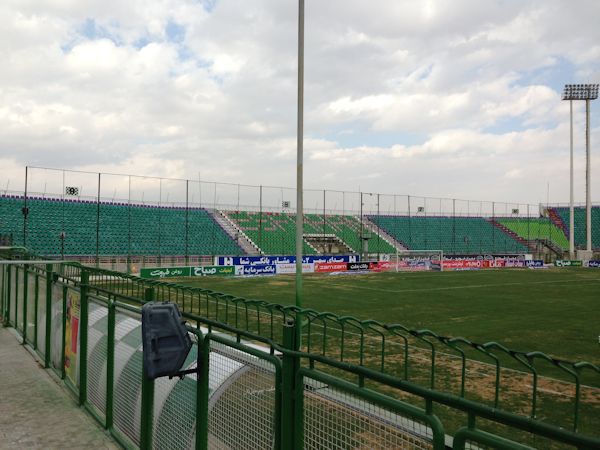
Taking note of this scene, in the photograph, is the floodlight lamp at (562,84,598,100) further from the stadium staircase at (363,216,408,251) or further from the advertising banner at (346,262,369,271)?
the advertising banner at (346,262,369,271)

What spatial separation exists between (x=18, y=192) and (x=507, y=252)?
63502mm

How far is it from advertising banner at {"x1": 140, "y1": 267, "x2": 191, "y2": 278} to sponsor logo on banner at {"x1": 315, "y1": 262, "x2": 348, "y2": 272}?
12782 millimetres

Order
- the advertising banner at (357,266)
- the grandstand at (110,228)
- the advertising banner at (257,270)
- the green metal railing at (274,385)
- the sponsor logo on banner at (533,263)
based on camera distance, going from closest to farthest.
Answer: the green metal railing at (274,385)
the advertising banner at (257,270)
the grandstand at (110,228)
the advertising banner at (357,266)
the sponsor logo on banner at (533,263)

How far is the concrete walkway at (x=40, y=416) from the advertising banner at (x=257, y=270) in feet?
105

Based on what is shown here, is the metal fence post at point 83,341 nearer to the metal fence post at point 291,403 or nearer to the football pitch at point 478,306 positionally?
the metal fence post at point 291,403

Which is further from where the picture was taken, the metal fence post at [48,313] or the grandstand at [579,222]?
the grandstand at [579,222]

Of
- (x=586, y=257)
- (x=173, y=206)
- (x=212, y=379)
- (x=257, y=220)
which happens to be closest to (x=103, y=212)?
(x=173, y=206)

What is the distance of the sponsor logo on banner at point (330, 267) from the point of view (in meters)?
47.1

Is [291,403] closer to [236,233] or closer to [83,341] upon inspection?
[83,341]

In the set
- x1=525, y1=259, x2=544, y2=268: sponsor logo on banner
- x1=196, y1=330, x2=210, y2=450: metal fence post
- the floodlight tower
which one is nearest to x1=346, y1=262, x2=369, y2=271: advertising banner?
x1=525, y1=259, x2=544, y2=268: sponsor logo on banner

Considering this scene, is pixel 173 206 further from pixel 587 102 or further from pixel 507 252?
pixel 587 102

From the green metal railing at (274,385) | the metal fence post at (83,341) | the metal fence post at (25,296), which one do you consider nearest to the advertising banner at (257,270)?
the green metal railing at (274,385)

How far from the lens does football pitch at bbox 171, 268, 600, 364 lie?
1587cm

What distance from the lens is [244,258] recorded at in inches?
1681
